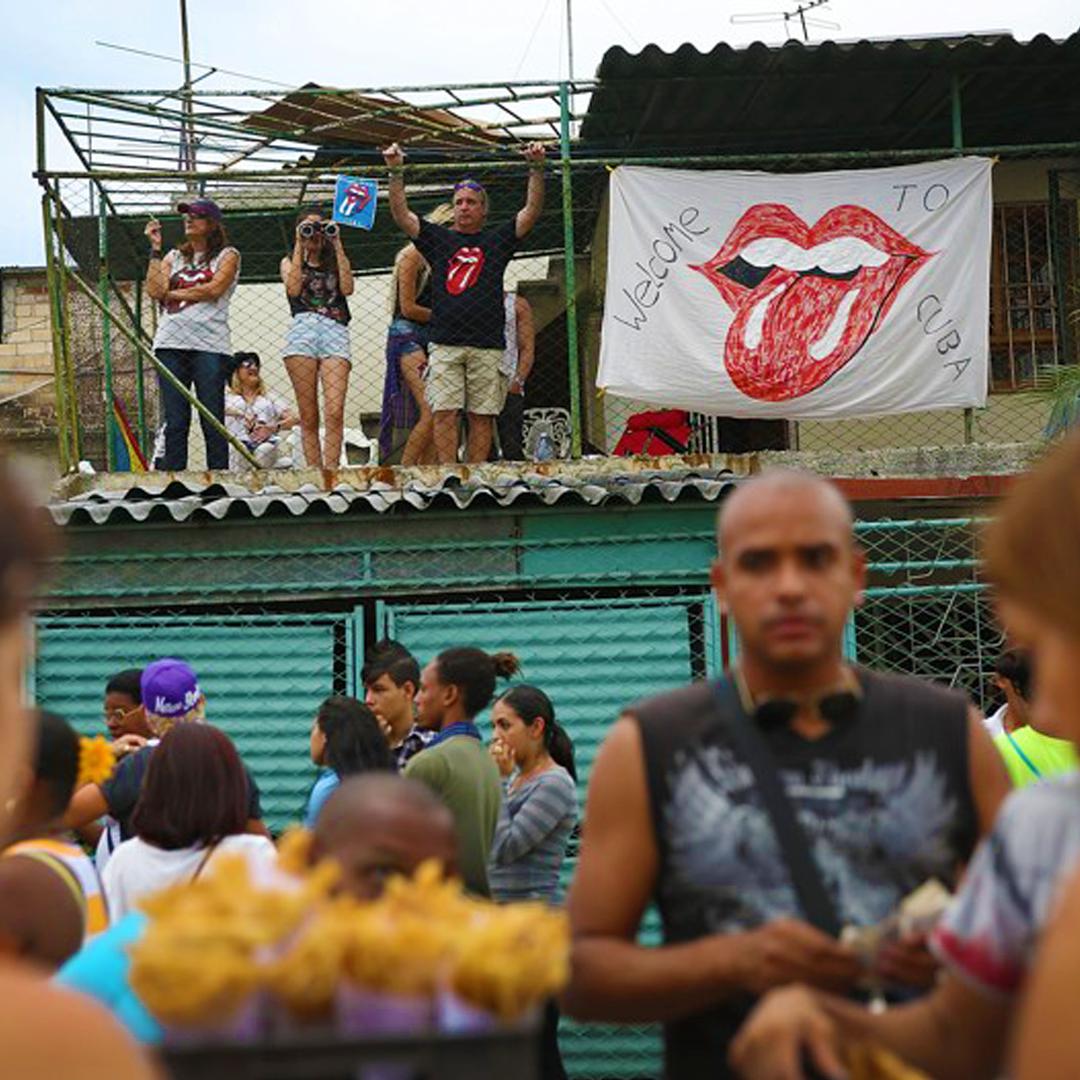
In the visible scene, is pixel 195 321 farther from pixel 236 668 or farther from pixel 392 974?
pixel 392 974

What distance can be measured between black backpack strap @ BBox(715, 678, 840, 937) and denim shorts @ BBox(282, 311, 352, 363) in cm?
945

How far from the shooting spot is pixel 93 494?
11039 millimetres

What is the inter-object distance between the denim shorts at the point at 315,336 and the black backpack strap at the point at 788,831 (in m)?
9.45

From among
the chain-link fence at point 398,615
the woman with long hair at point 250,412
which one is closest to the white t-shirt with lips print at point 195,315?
the woman with long hair at point 250,412

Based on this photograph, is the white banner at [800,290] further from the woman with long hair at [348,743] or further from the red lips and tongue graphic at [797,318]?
the woman with long hair at [348,743]

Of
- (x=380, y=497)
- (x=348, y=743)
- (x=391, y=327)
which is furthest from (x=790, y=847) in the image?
(x=391, y=327)

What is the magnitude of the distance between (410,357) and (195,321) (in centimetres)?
152

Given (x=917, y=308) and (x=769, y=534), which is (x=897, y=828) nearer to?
(x=769, y=534)

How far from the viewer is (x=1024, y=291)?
547 inches

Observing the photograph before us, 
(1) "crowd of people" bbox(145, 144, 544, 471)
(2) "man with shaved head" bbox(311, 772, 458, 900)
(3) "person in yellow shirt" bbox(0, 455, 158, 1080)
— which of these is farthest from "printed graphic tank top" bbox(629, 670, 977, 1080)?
(1) "crowd of people" bbox(145, 144, 544, 471)

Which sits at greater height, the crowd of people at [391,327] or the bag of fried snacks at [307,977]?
the crowd of people at [391,327]

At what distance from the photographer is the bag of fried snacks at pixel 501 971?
210 centimetres

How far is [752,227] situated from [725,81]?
1042 mm

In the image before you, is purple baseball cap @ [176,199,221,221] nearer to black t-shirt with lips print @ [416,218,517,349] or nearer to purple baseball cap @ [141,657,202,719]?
black t-shirt with lips print @ [416,218,517,349]
